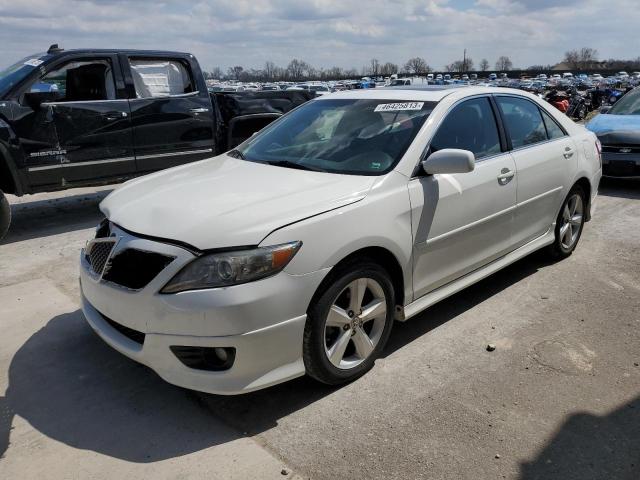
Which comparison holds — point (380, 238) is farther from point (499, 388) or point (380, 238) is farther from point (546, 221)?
point (546, 221)

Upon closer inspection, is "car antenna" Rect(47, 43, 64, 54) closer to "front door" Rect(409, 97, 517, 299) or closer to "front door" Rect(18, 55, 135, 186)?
"front door" Rect(18, 55, 135, 186)

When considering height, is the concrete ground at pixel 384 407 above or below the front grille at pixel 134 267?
below

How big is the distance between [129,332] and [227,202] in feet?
2.85

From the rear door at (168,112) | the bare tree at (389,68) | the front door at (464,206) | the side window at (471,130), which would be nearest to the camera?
the front door at (464,206)

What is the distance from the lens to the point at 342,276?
2.92 m

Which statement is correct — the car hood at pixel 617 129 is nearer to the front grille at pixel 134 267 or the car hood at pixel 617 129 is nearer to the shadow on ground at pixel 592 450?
the shadow on ground at pixel 592 450

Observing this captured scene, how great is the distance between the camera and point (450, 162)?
130 inches

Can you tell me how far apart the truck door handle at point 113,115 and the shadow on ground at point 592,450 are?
19.4 feet

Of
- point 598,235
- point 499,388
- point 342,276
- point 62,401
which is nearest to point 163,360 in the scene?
point 62,401

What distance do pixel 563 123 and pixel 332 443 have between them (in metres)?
3.86

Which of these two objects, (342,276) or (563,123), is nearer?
(342,276)

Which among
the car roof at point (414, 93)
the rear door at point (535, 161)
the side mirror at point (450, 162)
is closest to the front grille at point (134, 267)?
the side mirror at point (450, 162)

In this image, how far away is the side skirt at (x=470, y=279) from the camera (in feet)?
11.4

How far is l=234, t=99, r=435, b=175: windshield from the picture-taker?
3.50m
